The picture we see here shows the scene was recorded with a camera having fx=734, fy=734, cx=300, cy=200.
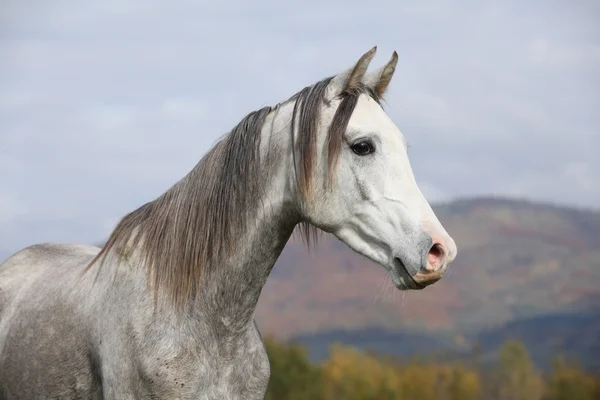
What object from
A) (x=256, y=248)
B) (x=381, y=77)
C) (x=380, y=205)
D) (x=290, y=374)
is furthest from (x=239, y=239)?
(x=290, y=374)

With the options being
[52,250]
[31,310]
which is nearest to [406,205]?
[31,310]

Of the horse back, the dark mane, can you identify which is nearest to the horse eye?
the dark mane

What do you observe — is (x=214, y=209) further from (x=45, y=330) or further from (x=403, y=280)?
(x=45, y=330)

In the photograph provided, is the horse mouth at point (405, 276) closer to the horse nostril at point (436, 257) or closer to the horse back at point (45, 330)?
the horse nostril at point (436, 257)

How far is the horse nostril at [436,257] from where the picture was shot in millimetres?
3762

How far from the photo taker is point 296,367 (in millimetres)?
28266

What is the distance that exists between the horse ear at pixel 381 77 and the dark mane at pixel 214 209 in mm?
75

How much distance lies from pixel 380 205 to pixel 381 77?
94 centimetres

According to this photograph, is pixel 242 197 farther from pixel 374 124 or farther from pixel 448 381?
pixel 448 381

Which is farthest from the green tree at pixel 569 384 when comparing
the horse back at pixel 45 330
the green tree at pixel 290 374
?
the horse back at pixel 45 330

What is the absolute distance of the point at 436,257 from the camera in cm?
378

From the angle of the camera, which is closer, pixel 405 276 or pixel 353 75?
pixel 405 276

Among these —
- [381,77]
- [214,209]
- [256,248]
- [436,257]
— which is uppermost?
[381,77]

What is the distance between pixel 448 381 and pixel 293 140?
2484 centimetres
